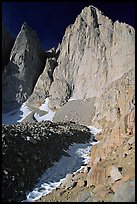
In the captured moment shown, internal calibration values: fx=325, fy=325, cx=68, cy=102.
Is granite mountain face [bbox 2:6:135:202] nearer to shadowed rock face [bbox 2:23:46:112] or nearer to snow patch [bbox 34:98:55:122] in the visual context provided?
shadowed rock face [bbox 2:23:46:112]

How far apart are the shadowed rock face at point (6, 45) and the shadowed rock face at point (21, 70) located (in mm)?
3936

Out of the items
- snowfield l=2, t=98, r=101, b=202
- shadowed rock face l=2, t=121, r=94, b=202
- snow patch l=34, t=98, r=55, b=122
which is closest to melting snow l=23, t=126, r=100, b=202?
snowfield l=2, t=98, r=101, b=202

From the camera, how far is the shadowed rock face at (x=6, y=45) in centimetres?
8950

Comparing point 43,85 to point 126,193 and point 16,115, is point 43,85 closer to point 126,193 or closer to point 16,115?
point 16,115

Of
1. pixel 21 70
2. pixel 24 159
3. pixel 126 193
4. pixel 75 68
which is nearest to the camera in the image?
pixel 126 193

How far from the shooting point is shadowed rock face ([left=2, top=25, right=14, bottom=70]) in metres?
89.5

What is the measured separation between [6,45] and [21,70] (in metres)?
11.7

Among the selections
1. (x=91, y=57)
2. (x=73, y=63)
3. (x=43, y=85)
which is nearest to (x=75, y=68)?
(x=73, y=63)

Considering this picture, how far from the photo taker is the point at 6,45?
91.2 m

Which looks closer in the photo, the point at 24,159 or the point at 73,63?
the point at 24,159

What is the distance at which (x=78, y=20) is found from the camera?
85250 millimetres

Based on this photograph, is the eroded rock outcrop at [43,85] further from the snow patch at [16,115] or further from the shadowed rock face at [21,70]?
the shadowed rock face at [21,70]

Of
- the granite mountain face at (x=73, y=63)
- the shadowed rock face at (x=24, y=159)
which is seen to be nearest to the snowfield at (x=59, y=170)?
the shadowed rock face at (x=24, y=159)

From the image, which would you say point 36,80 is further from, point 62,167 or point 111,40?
point 62,167
